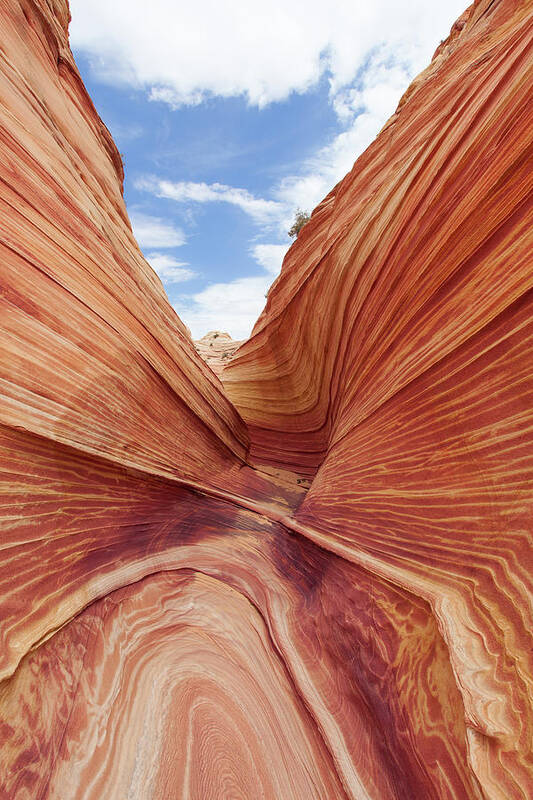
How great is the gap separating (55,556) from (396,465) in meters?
1.89

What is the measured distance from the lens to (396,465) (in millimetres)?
2191

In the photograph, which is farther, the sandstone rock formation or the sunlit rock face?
the sandstone rock formation

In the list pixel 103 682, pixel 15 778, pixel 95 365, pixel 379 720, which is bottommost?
pixel 15 778

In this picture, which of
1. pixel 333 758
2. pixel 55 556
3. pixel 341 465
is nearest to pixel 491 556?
pixel 333 758

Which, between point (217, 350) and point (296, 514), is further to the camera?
point (217, 350)

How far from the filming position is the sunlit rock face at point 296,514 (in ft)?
4.52

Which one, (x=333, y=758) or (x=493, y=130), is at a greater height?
(x=493, y=130)

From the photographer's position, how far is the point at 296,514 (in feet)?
10.1

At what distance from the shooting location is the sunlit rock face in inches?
54.2

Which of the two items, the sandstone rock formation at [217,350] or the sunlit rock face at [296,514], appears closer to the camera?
the sunlit rock face at [296,514]

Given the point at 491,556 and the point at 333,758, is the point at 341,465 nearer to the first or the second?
the point at 491,556

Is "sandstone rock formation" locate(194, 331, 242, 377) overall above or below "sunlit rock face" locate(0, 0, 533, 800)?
above

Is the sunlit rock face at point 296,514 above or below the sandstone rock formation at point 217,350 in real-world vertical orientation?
below

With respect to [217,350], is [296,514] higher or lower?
lower
